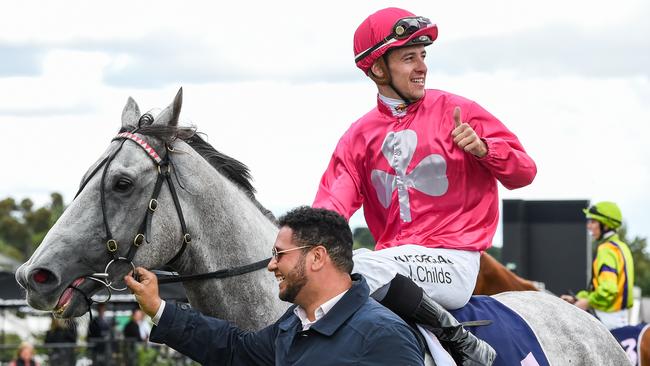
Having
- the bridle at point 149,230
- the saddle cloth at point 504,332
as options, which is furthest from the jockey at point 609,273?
the bridle at point 149,230

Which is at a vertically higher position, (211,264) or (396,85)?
(396,85)

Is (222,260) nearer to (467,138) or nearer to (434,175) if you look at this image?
(434,175)

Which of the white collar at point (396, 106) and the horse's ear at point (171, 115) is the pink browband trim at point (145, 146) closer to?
the horse's ear at point (171, 115)

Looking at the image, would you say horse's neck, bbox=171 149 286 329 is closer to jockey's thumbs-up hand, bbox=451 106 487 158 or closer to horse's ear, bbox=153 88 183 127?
horse's ear, bbox=153 88 183 127

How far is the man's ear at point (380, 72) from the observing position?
17.4ft

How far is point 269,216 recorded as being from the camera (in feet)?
17.3

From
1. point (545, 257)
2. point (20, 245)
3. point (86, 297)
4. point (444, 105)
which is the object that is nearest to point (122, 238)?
point (86, 297)

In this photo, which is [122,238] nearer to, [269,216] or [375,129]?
[269,216]

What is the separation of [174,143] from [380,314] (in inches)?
60.4

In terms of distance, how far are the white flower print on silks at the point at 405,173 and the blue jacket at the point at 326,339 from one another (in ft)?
3.93

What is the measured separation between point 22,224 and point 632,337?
64155mm

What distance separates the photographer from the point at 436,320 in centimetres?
470

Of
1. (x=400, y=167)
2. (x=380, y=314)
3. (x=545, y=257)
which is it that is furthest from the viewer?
(x=545, y=257)

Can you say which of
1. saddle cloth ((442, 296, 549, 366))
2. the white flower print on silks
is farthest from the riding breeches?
the white flower print on silks
